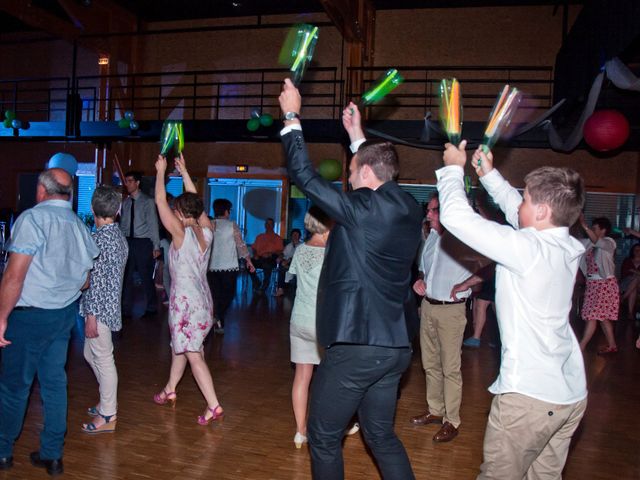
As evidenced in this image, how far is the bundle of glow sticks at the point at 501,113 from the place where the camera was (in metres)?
2.07

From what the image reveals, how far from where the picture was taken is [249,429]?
359 centimetres

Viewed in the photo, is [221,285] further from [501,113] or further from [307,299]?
[501,113]

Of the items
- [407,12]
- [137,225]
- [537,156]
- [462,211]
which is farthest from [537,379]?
[407,12]

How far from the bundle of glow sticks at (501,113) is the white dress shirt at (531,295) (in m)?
0.40

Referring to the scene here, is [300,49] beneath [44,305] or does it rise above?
above

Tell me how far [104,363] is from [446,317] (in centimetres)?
198

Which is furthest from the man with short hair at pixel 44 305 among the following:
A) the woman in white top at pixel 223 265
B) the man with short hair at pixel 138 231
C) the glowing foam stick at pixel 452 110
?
the man with short hair at pixel 138 231

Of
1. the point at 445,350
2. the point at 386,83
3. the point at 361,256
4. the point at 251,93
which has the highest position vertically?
the point at 251,93

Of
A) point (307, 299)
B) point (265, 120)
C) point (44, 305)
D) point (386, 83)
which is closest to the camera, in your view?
point (386, 83)

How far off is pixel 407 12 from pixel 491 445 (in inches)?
436

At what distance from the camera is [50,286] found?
2.74m

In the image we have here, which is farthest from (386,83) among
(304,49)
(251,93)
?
(251,93)

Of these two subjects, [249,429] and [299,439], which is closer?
[299,439]

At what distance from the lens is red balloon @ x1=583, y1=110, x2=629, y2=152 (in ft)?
21.9
